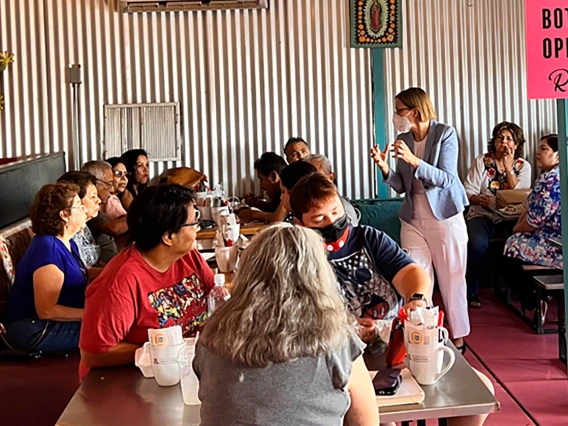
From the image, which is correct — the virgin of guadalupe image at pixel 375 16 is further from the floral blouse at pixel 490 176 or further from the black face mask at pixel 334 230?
the black face mask at pixel 334 230

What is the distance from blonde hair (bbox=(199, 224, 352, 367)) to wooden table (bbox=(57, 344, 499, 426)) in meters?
0.31

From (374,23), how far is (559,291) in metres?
3.14

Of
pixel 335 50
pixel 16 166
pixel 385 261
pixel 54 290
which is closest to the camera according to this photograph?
pixel 385 261

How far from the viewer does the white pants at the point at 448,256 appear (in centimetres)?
477

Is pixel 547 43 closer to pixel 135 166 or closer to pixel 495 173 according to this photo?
pixel 495 173

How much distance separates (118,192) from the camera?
6.47 meters

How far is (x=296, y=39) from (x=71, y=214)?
397 centimetres

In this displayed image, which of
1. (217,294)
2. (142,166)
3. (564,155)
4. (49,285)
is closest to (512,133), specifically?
(142,166)

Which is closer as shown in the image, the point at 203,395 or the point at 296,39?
the point at 203,395

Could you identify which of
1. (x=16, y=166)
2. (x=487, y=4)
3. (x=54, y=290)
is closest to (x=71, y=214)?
(x=54, y=290)

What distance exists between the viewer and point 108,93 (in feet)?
24.1

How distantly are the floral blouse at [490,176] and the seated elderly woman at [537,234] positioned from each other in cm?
93

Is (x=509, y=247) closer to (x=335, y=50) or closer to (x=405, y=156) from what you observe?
(x=405, y=156)

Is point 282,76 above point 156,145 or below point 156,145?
above
